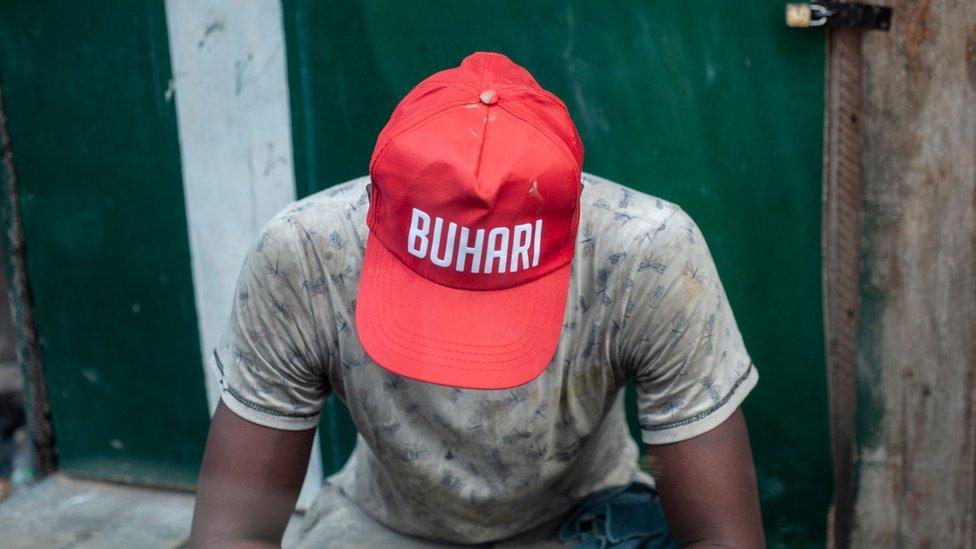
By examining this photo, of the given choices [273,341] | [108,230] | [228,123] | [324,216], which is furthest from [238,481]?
[108,230]

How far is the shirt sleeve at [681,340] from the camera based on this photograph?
1.50m

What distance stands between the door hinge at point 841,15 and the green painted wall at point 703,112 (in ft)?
0.15

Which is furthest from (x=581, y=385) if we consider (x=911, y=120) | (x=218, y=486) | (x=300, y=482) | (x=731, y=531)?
(x=911, y=120)

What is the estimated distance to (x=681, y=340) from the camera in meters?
1.50

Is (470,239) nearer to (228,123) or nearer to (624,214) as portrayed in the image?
(624,214)

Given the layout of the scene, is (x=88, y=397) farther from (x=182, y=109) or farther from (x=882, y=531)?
(x=882, y=531)

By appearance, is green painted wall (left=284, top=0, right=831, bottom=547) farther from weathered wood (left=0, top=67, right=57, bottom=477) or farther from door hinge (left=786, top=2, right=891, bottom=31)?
weathered wood (left=0, top=67, right=57, bottom=477)

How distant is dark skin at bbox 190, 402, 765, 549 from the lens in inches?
60.4

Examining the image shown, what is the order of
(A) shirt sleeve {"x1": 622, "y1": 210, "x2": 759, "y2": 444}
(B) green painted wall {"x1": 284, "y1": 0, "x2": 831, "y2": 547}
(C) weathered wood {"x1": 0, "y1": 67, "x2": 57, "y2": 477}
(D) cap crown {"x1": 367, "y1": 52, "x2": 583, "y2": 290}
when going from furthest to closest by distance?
(C) weathered wood {"x1": 0, "y1": 67, "x2": 57, "y2": 477} → (B) green painted wall {"x1": 284, "y1": 0, "x2": 831, "y2": 547} → (A) shirt sleeve {"x1": 622, "y1": 210, "x2": 759, "y2": 444} → (D) cap crown {"x1": 367, "y1": 52, "x2": 583, "y2": 290}

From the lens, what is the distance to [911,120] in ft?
6.75

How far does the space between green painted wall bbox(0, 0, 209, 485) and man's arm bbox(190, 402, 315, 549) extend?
3.68 ft

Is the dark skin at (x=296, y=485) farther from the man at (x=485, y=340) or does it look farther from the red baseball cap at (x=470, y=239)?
the red baseball cap at (x=470, y=239)

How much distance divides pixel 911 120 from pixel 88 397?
7.44 ft

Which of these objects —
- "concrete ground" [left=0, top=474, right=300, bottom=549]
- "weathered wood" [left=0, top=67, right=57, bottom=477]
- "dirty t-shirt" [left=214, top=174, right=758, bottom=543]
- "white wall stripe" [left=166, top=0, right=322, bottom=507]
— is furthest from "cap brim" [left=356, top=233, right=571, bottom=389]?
"weathered wood" [left=0, top=67, right=57, bottom=477]
